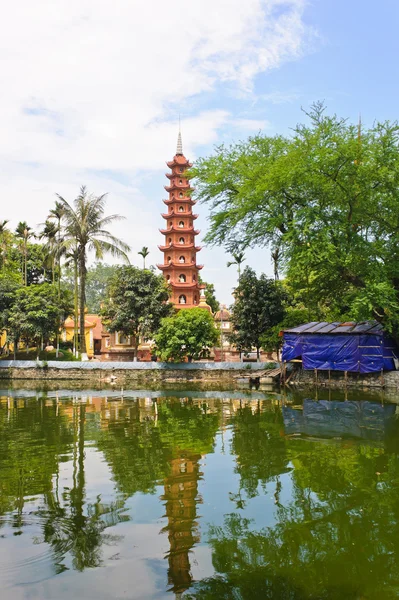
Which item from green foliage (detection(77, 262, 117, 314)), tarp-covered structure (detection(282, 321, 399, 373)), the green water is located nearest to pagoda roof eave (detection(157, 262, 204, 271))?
tarp-covered structure (detection(282, 321, 399, 373))

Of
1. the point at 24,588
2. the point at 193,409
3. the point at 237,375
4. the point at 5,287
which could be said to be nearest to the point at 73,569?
the point at 24,588

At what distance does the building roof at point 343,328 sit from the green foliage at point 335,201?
1.53 m

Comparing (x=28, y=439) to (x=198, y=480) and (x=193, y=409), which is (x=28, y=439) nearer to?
(x=198, y=480)

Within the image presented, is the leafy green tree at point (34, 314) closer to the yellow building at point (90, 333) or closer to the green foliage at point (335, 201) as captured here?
the yellow building at point (90, 333)

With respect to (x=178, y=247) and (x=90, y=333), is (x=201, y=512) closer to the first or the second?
(x=178, y=247)

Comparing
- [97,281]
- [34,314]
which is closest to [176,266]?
[34,314]

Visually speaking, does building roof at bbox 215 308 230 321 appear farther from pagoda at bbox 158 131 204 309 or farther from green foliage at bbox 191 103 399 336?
green foliage at bbox 191 103 399 336

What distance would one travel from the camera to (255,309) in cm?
3278

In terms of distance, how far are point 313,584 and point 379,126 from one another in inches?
867

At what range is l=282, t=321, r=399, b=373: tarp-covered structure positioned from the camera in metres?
25.6

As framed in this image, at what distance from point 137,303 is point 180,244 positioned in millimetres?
9316

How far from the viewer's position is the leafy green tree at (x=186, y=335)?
3241 cm

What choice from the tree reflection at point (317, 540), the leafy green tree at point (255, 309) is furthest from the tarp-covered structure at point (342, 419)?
the leafy green tree at point (255, 309)

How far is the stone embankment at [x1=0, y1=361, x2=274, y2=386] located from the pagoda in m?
9.01
